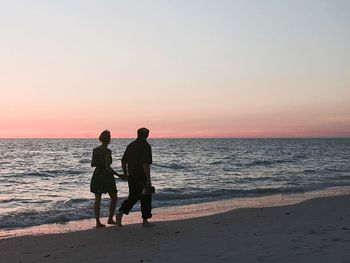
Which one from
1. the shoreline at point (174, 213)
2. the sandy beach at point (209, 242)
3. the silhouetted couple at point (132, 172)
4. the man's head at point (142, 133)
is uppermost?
the man's head at point (142, 133)

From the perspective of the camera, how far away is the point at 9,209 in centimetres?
1193

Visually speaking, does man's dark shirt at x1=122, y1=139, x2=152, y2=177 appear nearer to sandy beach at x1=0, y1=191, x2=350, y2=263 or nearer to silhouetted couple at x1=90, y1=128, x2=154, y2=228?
silhouetted couple at x1=90, y1=128, x2=154, y2=228

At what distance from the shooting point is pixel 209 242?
20.4 feet

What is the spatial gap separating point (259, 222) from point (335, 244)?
2.59 m

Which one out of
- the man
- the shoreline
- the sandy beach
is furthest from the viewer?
the shoreline

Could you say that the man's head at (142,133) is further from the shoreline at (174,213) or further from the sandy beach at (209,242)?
the shoreline at (174,213)

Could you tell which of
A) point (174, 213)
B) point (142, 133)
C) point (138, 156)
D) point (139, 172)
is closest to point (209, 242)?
point (139, 172)

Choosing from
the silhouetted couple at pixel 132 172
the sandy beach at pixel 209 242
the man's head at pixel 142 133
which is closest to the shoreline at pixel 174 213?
the sandy beach at pixel 209 242

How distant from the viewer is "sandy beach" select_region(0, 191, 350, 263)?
5266 millimetres

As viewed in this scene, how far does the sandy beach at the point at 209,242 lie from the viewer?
5.27 meters

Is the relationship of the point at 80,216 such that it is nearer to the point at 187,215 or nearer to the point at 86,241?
the point at 187,215

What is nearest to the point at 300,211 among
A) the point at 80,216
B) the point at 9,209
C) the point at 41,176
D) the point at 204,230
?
the point at 204,230

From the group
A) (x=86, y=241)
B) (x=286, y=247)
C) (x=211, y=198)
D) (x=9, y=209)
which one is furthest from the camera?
(x=211, y=198)

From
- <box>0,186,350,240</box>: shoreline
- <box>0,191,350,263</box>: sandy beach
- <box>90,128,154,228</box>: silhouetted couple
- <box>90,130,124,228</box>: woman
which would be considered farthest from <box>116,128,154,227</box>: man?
<box>0,186,350,240</box>: shoreline
